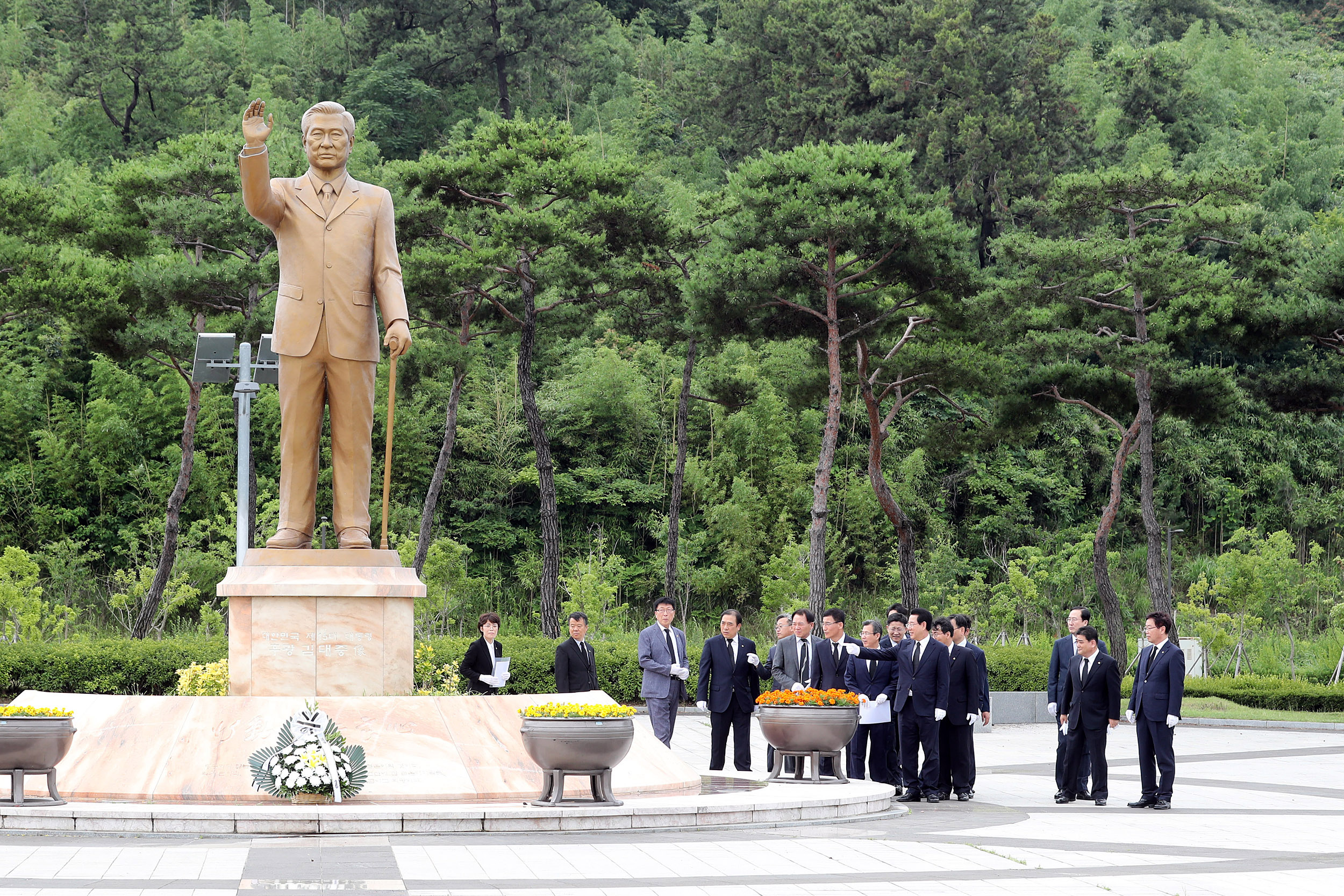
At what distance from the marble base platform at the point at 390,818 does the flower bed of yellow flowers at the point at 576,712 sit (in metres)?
0.53

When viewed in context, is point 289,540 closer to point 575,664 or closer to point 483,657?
point 483,657

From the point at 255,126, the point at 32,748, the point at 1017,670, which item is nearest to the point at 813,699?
the point at 32,748

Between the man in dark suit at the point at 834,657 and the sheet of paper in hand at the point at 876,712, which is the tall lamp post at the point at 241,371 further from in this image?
the sheet of paper in hand at the point at 876,712

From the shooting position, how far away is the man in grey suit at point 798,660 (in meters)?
11.4

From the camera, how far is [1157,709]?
10.2 meters

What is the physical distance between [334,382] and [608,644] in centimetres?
1012

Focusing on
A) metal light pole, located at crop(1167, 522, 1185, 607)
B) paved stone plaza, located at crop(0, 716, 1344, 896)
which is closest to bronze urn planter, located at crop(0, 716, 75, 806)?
paved stone plaza, located at crop(0, 716, 1344, 896)

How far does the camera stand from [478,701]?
367 inches

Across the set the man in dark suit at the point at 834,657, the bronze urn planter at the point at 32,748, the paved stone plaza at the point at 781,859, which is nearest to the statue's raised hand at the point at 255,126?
the bronze urn planter at the point at 32,748

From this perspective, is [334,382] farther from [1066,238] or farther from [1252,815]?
[1066,238]

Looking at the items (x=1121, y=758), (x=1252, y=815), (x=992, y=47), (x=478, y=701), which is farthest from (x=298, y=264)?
(x=992, y=47)

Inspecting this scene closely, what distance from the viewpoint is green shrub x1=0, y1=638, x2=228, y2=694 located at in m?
17.3

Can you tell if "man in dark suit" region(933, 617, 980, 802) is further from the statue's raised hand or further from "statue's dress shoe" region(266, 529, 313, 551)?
the statue's raised hand

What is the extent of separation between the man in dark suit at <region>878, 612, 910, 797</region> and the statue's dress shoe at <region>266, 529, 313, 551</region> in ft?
14.9
